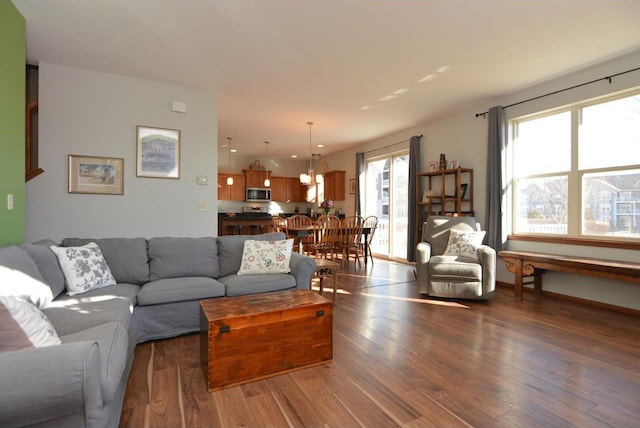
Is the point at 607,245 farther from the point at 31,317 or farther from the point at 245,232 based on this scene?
the point at 245,232

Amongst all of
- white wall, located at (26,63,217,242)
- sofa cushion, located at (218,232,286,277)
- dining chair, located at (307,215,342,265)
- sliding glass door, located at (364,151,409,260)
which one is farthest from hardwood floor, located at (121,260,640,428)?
sliding glass door, located at (364,151,409,260)

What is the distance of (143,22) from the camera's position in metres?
2.77

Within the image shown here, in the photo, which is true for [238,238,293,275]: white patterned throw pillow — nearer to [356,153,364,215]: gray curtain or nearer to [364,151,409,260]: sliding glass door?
[364,151,409,260]: sliding glass door

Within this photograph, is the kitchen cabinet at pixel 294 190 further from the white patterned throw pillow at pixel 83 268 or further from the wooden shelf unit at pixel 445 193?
the white patterned throw pillow at pixel 83 268

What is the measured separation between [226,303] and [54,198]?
113 inches

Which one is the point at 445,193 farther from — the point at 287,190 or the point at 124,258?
the point at 287,190

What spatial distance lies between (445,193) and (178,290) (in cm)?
444

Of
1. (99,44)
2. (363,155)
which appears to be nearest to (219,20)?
(99,44)

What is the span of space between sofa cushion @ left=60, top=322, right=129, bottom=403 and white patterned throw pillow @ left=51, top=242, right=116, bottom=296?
36.7 inches

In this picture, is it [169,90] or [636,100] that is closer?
[636,100]

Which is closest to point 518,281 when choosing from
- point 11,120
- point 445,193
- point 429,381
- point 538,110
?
point 445,193

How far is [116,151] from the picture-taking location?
387cm

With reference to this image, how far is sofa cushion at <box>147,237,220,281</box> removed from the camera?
2920mm

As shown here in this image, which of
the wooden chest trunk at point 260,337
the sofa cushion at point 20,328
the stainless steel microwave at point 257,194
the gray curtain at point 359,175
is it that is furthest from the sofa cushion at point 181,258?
the stainless steel microwave at point 257,194
